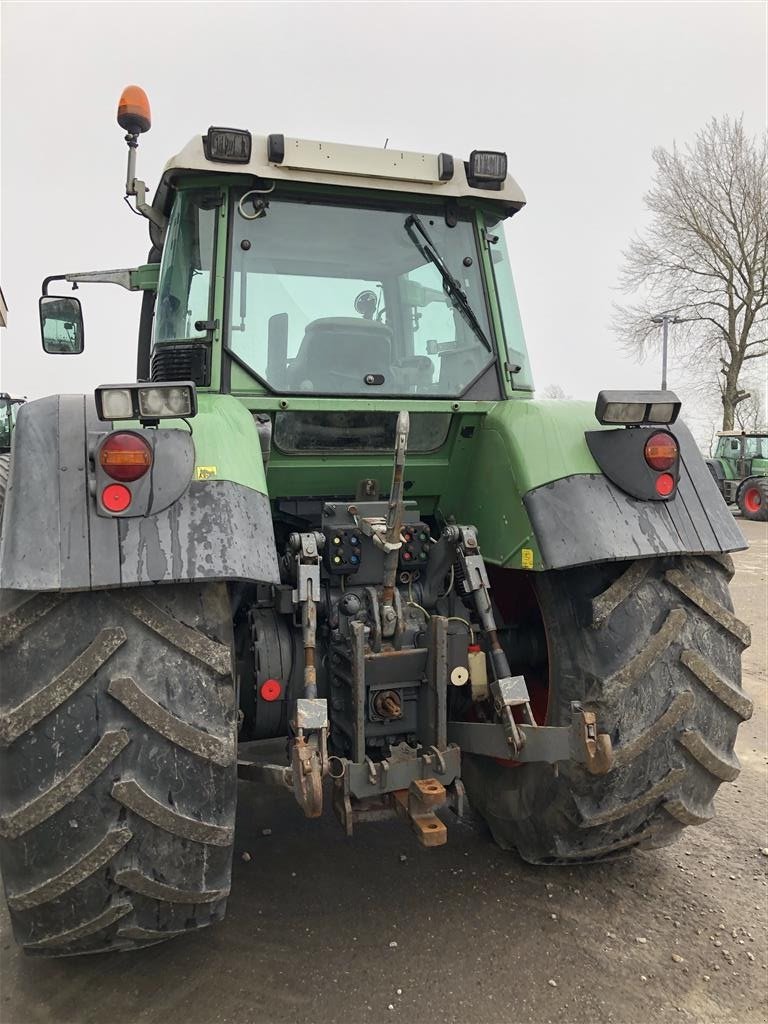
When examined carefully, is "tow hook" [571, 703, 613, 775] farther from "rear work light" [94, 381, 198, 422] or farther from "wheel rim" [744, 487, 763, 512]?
"wheel rim" [744, 487, 763, 512]

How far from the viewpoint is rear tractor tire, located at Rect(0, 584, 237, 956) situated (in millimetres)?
2053

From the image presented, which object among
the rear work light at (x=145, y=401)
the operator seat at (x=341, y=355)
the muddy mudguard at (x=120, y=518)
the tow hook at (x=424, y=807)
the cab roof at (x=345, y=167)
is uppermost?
the cab roof at (x=345, y=167)

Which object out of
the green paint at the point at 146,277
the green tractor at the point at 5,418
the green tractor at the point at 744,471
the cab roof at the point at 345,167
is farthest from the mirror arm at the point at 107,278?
the green tractor at the point at 744,471

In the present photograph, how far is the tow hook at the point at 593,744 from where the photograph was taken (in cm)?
242

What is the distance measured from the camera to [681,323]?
88.6ft

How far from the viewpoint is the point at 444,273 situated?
329 centimetres

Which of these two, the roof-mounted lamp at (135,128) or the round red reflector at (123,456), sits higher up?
the roof-mounted lamp at (135,128)

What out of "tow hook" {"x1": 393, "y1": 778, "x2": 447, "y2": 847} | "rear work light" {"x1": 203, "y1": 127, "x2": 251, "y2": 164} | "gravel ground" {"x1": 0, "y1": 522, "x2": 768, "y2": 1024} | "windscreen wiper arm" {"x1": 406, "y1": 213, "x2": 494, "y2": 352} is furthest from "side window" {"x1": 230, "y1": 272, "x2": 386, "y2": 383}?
"gravel ground" {"x1": 0, "y1": 522, "x2": 768, "y2": 1024}

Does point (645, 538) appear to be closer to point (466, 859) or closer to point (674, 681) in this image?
point (674, 681)

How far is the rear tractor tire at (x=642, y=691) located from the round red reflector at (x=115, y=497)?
1465 millimetres

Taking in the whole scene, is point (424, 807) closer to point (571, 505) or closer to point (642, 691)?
point (642, 691)

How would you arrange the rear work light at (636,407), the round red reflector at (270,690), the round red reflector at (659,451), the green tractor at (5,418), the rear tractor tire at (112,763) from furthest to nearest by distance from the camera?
1. the green tractor at (5,418)
2. the round red reflector at (270,690)
3. the round red reflector at (659,451)
4. the rear work light at (636,407)
5. the rear tractor tire at (112,763)

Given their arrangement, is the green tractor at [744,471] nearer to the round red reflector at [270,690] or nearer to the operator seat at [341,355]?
the operator seat at [341,355]

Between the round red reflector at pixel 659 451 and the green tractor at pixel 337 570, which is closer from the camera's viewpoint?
the green tractor at pixel 337 570
